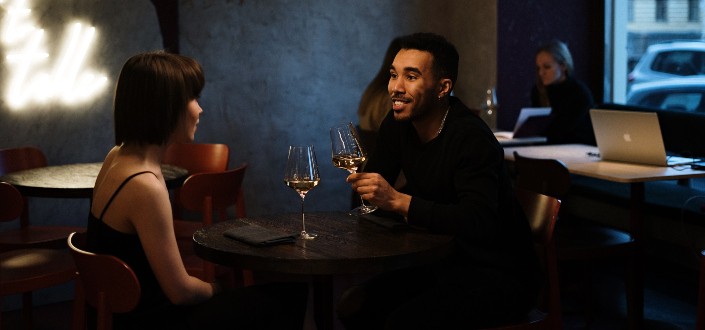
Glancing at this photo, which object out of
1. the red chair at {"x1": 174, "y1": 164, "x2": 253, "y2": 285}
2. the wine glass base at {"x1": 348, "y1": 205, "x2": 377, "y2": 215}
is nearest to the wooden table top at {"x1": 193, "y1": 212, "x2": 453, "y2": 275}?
the wine glass base at {"x1": 348, "y1": 205, "x2": 377, "y2": 215}

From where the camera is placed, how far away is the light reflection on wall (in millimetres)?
4695

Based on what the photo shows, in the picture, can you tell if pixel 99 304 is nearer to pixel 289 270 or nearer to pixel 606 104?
pixel 289 270

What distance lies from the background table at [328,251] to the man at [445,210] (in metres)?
0.10

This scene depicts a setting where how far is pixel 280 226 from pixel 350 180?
0.31m

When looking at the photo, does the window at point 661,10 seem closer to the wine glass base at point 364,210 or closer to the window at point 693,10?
the window at point 693,10

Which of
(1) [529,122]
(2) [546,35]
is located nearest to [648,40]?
(2) [546,35]

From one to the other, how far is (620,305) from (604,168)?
880 millimetres

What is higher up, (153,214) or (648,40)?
(648,40)

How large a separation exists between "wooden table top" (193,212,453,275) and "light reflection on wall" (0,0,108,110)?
2.59m

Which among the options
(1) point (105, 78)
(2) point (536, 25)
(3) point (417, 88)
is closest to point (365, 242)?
(3) point (417, 88)

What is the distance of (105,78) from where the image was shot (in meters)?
5.05

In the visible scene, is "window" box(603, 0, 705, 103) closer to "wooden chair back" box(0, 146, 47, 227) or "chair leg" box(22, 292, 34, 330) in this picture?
"wooden chair back" box(0, 146, 47, 227)

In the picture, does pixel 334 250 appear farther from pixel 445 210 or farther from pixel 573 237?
pixel 573 237

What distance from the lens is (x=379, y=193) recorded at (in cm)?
246
